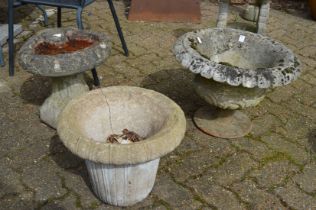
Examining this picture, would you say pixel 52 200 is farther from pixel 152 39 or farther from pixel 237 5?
pixel 237 5

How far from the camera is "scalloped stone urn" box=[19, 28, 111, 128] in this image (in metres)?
2.55

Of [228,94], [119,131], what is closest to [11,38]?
[119,131]

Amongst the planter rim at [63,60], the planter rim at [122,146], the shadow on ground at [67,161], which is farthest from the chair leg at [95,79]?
the planter rim at [122,146]

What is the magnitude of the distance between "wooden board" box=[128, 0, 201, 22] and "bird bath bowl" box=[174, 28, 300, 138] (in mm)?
2016

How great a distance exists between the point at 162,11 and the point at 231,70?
2.73 metres

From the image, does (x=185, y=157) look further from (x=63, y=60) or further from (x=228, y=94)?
(x=63, y=60)

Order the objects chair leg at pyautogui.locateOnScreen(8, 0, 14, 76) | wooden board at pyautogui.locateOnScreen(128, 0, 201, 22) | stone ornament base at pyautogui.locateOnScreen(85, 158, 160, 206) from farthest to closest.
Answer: wooden board at pyautogui.locateOnScreen(128, 0, 201, 22)
chair leg at pyautogui.locateOnScreen(8, 0, 14, 76)
stone ornament base at pyautogui.locateOnScreen(85, 158, 160, 206)

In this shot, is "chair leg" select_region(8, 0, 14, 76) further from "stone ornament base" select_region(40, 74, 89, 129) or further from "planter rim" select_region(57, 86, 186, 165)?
"planter rim" select_region(57, 86, 186, 165)

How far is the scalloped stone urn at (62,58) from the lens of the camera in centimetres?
255

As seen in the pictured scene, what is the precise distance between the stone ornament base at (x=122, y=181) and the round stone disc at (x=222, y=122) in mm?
831

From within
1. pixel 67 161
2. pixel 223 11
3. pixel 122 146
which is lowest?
pixel 67 161

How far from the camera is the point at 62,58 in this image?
8.38 ft

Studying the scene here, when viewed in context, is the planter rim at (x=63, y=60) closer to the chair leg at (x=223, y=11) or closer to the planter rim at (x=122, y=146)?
the planter rim at (x=122, y=146)

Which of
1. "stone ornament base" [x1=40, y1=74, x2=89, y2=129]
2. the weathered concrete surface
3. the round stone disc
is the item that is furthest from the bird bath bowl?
"stone ornament base" [x1=40, y1=74, x2=89, y2=129]
